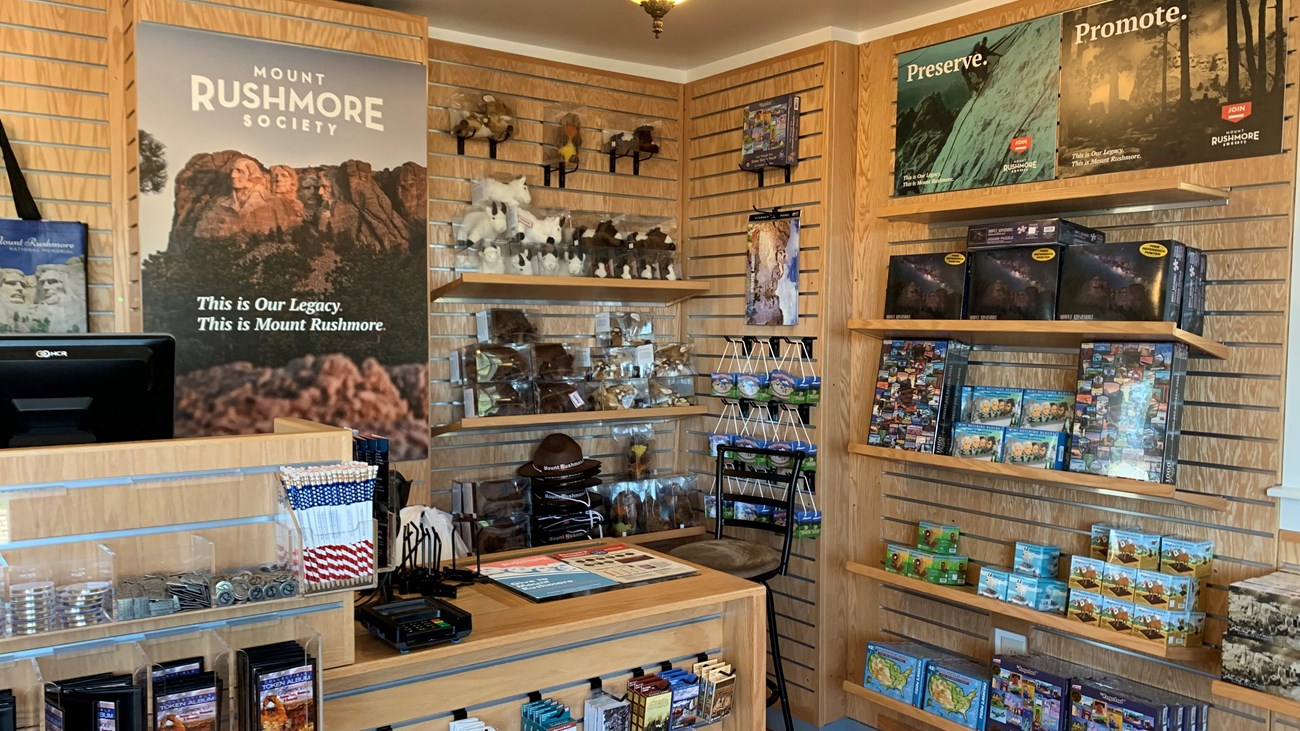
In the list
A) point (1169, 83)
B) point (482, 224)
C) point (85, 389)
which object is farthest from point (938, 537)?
point (85, 389)

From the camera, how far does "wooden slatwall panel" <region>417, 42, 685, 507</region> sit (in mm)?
4266

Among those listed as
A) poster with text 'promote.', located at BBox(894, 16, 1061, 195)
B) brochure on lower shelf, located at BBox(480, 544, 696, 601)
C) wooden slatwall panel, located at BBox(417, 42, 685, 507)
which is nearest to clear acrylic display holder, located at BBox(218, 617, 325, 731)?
brochure on lower shelf, located at BBox(480, 544, 696, 601)

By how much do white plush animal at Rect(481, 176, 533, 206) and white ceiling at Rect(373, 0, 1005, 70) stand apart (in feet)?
2.24

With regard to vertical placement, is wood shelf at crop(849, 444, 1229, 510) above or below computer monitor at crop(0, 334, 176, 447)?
below

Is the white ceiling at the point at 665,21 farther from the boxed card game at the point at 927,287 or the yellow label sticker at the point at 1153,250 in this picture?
the yellow label sticker at the point at 1153,250

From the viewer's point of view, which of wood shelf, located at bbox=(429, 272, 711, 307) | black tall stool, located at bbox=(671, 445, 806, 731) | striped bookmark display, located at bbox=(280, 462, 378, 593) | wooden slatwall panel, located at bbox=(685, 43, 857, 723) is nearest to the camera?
striped bookmark display, located at bbox=(280, 462, 378, 593)

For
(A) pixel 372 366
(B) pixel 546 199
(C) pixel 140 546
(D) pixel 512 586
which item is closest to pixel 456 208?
(B) pixel 546 199

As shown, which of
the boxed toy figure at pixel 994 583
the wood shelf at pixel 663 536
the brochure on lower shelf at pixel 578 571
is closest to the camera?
the brochure on lower shelf at pixel 578 571

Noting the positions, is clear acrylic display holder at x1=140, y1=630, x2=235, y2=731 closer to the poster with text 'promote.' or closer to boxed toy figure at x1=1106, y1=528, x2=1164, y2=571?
boxed toy figure at x1=1106, y1=528, x2=1164, y2=571

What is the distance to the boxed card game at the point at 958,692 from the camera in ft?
11.7

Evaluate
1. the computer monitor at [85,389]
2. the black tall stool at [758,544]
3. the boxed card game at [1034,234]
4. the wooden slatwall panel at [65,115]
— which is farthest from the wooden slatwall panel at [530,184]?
the computer monitor at [85,389]

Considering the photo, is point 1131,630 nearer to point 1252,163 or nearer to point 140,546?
point 1252,163

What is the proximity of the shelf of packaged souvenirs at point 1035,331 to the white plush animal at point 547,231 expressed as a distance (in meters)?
1.39

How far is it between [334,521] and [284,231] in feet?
6.35
